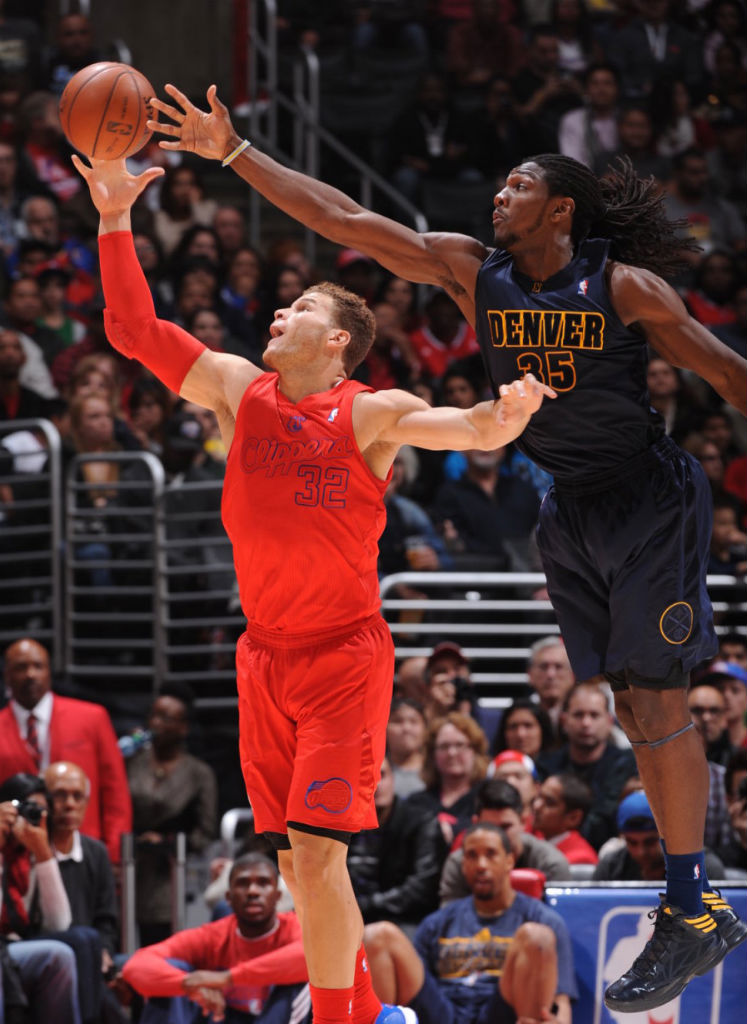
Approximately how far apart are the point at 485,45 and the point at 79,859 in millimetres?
9937

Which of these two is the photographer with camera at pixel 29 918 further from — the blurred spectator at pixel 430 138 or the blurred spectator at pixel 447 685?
the blurred spectator at pixel 430 138

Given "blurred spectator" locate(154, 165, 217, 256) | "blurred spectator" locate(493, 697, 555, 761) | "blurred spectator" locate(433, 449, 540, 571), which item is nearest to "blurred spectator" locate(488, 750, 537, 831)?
"blurred spectator" locate(493, 697, 555, 761)

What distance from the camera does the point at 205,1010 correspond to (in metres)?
7.28

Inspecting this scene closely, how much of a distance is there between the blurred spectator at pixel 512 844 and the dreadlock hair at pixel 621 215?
3247 mm

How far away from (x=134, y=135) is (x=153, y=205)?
7922 millimetres

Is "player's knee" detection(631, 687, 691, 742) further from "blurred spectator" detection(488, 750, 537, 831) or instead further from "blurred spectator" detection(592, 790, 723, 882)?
"blurred spectator" detection(488, 750, 537, 831)

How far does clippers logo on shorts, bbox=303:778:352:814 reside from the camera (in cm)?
493

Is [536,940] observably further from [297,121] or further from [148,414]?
[297,121]

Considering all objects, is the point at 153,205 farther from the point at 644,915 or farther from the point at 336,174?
the point at 644,915

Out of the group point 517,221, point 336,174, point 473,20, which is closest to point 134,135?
point 517,221

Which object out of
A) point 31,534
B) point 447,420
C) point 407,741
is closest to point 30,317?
point 31,534

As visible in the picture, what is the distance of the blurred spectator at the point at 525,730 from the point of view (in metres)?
8.92

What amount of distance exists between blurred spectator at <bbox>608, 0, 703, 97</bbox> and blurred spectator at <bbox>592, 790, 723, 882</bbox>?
936cm

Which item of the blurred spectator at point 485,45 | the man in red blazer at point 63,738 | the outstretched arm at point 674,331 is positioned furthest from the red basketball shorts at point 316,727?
the blurred spectator at point 485,45
